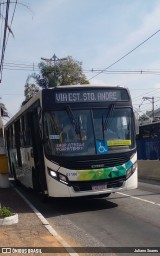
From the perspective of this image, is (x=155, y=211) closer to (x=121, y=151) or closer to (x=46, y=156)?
(x=121, y=151)

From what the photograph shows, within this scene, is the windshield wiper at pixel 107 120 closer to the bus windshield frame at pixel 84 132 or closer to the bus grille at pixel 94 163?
the bus windshield frame at pixel 84 132

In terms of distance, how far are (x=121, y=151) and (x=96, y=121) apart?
41.3 inches

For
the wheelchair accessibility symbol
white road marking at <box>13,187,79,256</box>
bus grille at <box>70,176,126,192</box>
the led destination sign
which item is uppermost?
the led destination sign

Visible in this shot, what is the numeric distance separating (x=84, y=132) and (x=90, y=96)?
114cm

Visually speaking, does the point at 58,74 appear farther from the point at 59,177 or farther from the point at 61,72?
the point at 59,177

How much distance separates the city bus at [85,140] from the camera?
37.8 ft

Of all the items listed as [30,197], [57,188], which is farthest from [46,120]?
[30,197]

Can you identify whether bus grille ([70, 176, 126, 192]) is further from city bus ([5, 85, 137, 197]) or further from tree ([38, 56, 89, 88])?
tree ([38, 56, 89, 88])

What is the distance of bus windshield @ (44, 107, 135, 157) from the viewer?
1164cm

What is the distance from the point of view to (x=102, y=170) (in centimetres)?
1166

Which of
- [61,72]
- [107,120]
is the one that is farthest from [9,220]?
[61,72]

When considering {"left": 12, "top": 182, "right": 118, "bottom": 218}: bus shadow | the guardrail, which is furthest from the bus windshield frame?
the guardrail

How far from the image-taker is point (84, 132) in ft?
38.5

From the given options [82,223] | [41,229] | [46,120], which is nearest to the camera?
[41,229]
